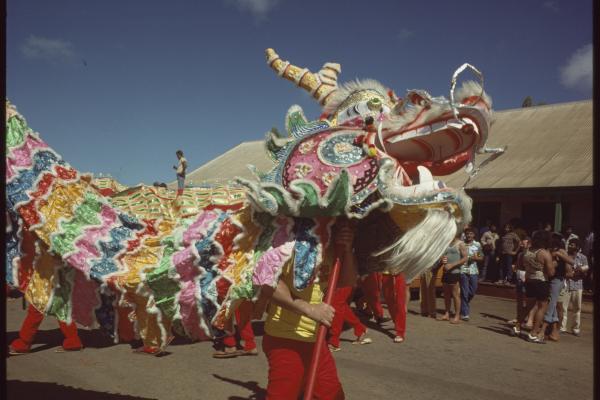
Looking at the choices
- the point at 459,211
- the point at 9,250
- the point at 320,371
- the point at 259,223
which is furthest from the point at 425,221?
the point at 9,250

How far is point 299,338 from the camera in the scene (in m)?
2.79

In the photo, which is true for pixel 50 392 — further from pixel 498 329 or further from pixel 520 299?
pixel 520 299

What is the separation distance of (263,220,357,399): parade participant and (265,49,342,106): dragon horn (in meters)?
0.85

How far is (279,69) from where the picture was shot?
10.2 feet

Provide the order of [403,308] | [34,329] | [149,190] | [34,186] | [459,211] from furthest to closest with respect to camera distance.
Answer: [403,308] → [34,329] → [149,190] → [34,186] → [459,211]

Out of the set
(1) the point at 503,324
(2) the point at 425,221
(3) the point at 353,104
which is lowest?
(1) the point at 503,324

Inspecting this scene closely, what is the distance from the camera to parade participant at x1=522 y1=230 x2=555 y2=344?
7.62m

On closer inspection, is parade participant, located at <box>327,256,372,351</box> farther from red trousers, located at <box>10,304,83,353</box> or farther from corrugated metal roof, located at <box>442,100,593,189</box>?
corrugated metal roof, located at <box>442,100,593,189</box>

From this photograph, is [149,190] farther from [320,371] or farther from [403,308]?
[403,308]

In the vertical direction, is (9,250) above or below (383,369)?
above

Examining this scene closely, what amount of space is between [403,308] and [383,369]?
1.67m

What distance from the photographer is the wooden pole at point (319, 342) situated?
252 cm

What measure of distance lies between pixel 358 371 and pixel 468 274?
4.00 m

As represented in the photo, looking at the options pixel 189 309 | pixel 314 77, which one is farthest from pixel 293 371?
pixel 314 77
